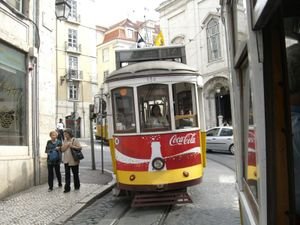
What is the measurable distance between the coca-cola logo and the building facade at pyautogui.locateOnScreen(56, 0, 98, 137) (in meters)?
35.0

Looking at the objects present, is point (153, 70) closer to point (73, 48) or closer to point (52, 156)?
point (52, 156)

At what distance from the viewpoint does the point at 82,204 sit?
806cm

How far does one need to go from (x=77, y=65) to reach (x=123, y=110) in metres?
37.9

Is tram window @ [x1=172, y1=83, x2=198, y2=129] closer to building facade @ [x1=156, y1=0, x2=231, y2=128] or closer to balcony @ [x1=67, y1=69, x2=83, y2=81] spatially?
building facade @ [x1=156, y1=0, x2=231, y2=128]

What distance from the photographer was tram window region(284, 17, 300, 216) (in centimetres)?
217

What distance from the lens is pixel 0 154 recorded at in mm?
8734

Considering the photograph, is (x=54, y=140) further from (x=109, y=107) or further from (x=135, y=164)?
(x=135, y=164)

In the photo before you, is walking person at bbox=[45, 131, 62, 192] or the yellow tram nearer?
the yellow tram

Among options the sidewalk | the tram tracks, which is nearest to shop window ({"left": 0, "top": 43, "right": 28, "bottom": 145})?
the sidewalk

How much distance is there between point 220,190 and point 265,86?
7.96m

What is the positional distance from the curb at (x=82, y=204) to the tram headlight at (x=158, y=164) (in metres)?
1.63

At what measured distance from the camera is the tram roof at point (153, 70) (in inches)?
309

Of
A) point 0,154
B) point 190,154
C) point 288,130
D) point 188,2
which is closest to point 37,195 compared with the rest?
point 0,154

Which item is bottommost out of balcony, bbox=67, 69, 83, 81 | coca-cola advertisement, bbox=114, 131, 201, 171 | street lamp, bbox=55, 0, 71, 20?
coca-cola advertisement, bbox=114, 131, 201, 171
